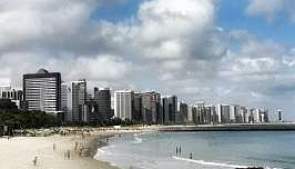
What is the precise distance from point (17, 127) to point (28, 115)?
54.7 feet

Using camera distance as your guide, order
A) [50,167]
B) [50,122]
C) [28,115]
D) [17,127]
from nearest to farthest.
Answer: [50,167] → [17,127] → [28,115] → [50,122]

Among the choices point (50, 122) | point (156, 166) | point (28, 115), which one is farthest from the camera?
point (50, 122)

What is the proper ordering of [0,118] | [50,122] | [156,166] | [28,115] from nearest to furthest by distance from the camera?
[156,166] < [0,118] < [28,115] < [50,122]

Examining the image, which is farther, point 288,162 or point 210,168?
point 288,162

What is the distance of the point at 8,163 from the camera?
161 feet

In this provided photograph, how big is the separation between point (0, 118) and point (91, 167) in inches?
3813

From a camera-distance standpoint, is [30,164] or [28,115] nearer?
[30,164]

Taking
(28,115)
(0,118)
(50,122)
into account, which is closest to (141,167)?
(0,118)

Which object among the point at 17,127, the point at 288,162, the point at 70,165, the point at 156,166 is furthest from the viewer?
the point at 17,127

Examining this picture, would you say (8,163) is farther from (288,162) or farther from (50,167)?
(288,162)

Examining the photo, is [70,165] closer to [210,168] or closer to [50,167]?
[50,167]

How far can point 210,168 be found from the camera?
5159cm

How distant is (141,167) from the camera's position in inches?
2062

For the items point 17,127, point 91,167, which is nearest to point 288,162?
point 91,167
